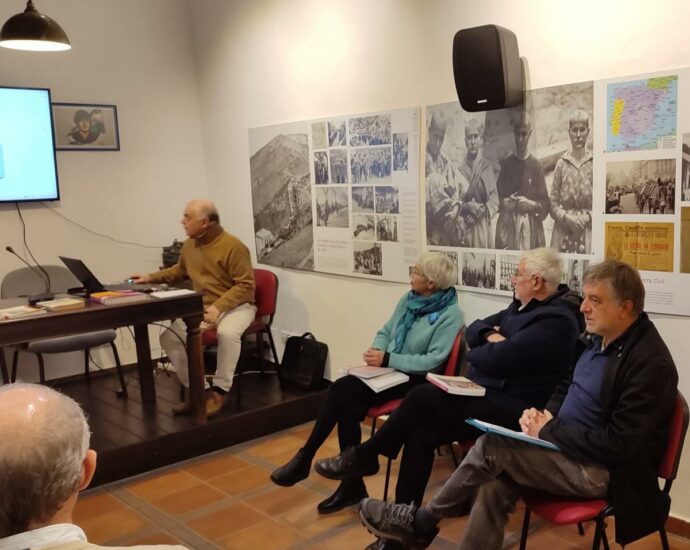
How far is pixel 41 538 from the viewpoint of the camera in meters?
1.13

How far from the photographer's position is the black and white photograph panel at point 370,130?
3.78 m

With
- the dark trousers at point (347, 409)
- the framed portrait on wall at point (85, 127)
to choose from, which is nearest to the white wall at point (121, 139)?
the framed portrait on wall at point (85, 127)

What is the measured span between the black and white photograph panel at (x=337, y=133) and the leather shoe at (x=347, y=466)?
73.2 inches

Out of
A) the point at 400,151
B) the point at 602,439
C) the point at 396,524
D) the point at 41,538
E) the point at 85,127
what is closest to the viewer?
the point at 41,538

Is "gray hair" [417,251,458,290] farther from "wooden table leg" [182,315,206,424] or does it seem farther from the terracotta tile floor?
"wooden table leg" [182,315,206,424]

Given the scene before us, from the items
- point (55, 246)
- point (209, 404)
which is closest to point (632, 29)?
point (209, 404)

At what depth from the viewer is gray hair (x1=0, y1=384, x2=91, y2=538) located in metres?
1.12

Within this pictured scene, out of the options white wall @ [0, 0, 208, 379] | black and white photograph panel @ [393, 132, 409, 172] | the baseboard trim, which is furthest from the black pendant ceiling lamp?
the baseboard trim

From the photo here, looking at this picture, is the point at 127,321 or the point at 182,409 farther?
the point at 182,409

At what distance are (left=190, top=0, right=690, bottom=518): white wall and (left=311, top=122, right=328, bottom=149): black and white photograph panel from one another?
0.07 metres

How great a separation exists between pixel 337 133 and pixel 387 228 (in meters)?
0.67

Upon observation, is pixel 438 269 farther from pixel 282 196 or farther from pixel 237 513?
pixel 282 196

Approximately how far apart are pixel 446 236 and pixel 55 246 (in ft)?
9.13

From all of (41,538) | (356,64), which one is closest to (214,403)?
(356,64)
